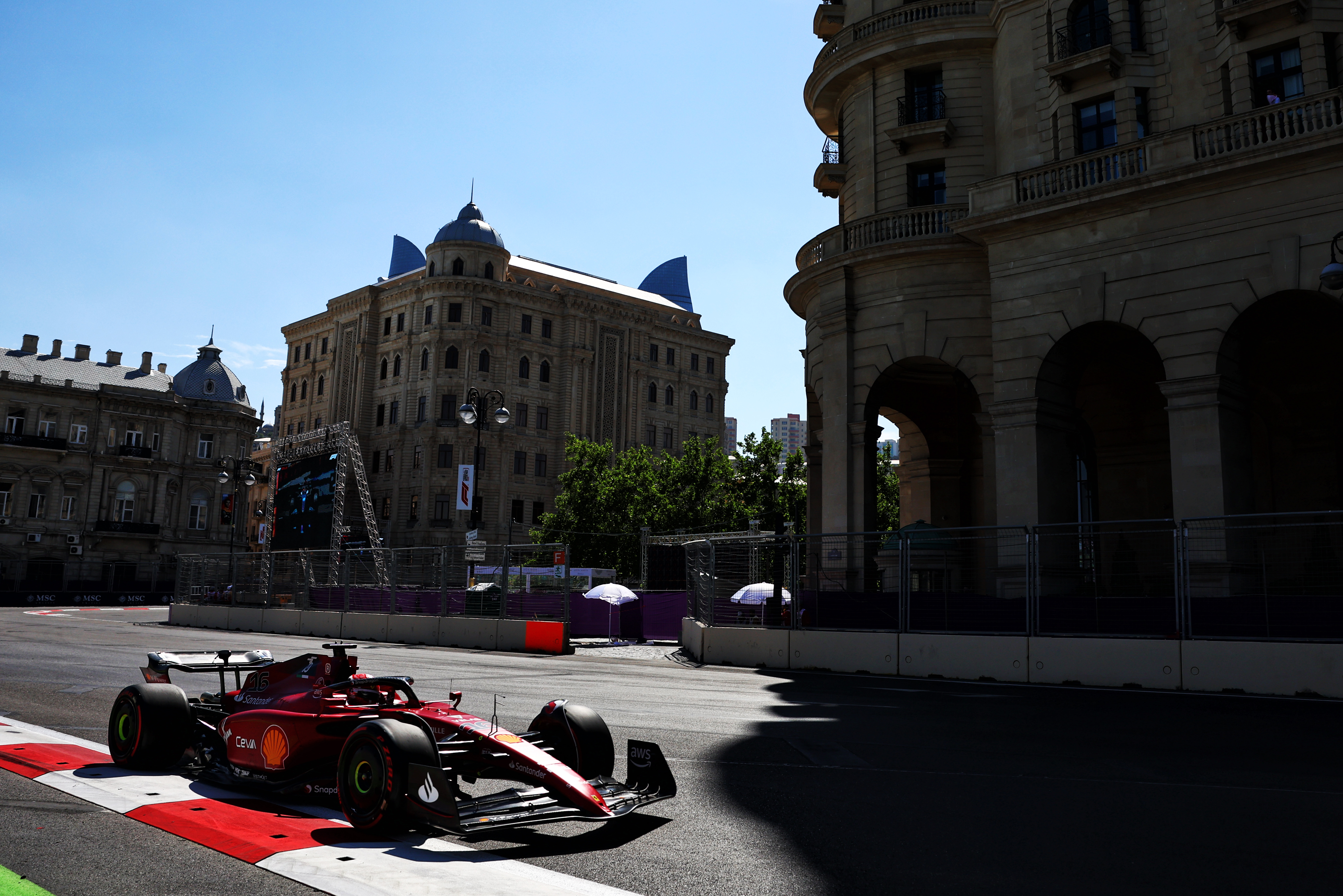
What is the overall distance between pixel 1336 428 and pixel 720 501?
36.5m

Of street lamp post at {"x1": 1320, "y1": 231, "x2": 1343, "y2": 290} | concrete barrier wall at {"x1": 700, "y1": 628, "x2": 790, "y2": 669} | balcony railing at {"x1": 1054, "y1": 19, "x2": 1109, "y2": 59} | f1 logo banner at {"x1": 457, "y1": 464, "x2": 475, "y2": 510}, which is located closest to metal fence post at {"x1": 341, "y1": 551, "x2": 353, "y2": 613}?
f1 logo banner at {"x1": 457, "y1": 464, "x2": 475, "y2": 510}

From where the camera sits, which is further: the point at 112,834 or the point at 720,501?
the point at 720,501

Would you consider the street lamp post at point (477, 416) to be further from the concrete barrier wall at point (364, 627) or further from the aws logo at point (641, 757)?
the aws logo at point (641, 757)

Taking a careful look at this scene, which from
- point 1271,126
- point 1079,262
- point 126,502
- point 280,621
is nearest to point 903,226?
point 1079,262

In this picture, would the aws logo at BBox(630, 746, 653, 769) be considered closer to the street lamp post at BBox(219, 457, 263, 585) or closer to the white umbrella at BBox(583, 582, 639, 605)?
the white umbrella at BBox(583, 582, 639, 605)

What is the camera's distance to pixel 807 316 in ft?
103

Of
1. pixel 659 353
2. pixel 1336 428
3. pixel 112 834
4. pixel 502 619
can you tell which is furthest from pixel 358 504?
pixel 112 834

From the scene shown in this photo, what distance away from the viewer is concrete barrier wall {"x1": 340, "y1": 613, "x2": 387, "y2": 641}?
99.7ft

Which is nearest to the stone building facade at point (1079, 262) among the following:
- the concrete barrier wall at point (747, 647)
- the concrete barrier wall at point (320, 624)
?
the concrete barrier wall at point (747, 647)

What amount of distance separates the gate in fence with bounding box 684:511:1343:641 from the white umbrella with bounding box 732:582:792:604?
4 cm

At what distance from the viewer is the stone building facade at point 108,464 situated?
7444 cm

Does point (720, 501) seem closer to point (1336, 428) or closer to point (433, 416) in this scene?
point (433, 416)

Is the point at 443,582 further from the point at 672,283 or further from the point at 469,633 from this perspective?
the point at 672,283

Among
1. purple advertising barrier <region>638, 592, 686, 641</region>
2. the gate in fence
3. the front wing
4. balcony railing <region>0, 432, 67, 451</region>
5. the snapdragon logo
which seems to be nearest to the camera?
the front wing
